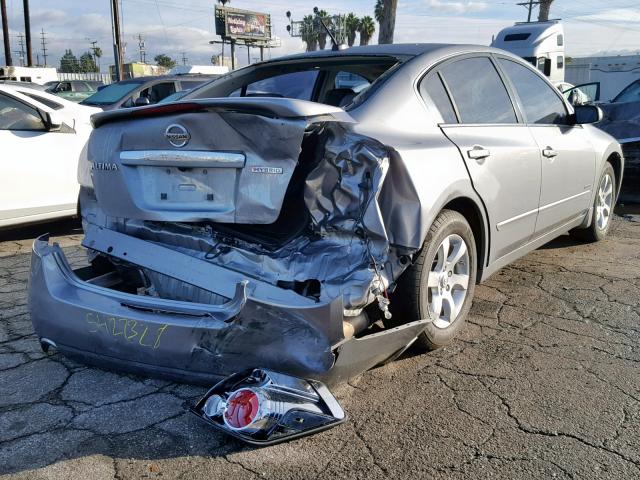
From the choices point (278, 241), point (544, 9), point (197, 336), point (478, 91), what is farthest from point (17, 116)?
point (544, 9)

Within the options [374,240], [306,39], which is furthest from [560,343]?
[306,39]

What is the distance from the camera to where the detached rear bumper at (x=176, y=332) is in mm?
2654

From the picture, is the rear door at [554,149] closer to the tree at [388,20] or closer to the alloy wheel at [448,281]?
the alloy wheel at [448,281]

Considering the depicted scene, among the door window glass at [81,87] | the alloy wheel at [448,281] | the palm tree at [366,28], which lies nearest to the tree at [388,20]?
the door window glass at [81,87]

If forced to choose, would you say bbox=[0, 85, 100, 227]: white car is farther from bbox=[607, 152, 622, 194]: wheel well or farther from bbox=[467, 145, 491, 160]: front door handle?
bbox=[607, 152, 622, 194]: wheel well

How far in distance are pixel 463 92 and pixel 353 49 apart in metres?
0.83

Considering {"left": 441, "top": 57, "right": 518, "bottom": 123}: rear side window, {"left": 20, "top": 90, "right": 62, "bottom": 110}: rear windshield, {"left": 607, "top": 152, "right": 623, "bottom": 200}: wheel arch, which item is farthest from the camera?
{"left": 20, "top": 90, "right": 62, "bottom": 110}: rear windshield

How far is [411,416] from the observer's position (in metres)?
2.85

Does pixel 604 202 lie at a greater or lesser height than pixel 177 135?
lesser

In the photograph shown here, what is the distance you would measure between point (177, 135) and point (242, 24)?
68.2 meters

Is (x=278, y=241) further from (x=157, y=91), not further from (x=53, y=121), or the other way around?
(x=157, y=91)

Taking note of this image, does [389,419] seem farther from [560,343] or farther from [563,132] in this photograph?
[563,132]

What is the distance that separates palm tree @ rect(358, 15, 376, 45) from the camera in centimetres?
6638

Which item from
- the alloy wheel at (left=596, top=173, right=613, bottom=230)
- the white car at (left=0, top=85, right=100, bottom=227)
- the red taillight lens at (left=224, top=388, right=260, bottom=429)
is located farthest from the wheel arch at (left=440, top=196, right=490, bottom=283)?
the white car at (left=0, top=85, right=100, bottom=227)
